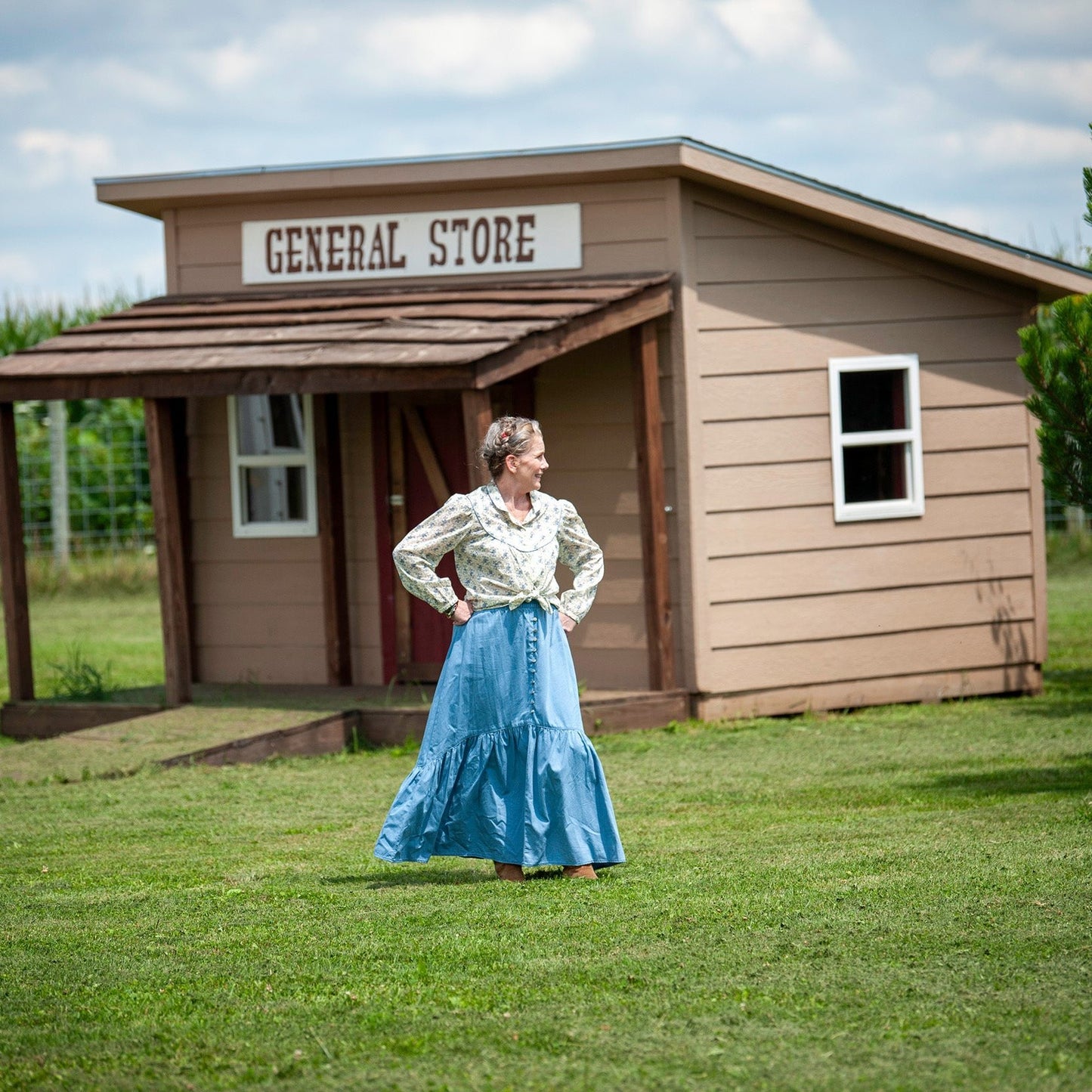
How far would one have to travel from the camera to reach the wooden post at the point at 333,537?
12.8 meters

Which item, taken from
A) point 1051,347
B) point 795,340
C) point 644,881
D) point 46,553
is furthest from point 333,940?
point 46,553

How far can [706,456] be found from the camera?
38.7 ft

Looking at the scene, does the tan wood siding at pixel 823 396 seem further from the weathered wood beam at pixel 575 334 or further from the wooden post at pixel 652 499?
the weathered wood beam at pixel 575 334

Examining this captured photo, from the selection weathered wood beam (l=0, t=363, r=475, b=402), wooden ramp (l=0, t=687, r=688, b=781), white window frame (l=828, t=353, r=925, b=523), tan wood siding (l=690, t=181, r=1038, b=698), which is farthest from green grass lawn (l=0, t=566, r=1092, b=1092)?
white window frame (l=828, t=353, r=925, b=523)

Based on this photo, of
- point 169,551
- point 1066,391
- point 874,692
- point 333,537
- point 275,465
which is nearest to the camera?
point 1066,391

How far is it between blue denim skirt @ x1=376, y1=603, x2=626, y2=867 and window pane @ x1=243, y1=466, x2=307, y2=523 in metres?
6.76

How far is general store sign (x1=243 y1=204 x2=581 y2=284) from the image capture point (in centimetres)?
1204

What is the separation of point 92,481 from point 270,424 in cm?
1255

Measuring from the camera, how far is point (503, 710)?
651cm

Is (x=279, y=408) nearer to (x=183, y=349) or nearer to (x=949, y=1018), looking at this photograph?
(x=183, y=349)

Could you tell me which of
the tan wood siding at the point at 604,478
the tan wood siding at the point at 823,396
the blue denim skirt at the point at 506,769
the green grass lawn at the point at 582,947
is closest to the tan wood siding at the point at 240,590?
the tan wood siding at the point at 604,478

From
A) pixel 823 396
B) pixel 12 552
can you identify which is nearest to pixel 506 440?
pixel 823 396

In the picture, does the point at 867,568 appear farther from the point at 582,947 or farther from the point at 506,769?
the point at 582,947

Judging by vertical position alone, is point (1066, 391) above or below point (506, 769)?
above
